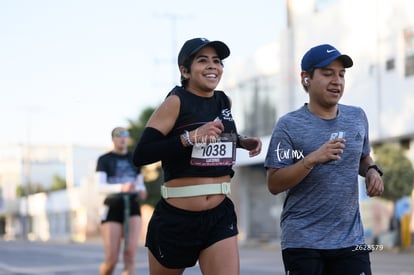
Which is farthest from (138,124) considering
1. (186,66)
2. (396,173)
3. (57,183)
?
(57,183)

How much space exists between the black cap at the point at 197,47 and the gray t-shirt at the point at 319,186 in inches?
26.7

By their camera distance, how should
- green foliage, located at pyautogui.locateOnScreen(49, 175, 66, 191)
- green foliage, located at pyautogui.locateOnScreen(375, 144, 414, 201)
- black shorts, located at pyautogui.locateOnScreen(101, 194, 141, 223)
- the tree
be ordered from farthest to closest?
green foliage, located at pyautogui.locateOnScreen(49, 175, 66, 191)
the tree
green foliage, located at pyautogui.locateOnScreen(375, 144, 414, 201)
black shorts, located at pyautogui.locateOnScreen(101, 194, 141, 223)

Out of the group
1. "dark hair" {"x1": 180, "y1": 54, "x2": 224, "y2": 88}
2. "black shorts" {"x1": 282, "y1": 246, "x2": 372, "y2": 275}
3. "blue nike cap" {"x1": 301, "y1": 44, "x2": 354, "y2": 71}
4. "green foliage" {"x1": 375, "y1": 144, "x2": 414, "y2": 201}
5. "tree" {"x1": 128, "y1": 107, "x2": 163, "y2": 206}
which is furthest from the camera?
"tree" {"x1": 128, "y1": 107, "x2": 163, "y2": 206}

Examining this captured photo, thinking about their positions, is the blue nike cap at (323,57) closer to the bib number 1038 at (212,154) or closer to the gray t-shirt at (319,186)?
the gray t-shirt at (319,186)

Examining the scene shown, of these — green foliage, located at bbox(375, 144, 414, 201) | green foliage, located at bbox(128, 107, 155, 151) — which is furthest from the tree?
green foliage, located at bbox(375, 144, 414, 201)

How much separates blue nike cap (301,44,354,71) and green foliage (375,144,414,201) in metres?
19.5

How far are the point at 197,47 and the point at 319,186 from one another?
121 cm

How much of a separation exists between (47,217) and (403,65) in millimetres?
66920

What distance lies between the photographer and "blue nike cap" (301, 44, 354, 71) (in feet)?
16.1

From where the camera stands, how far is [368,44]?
97.5 ft

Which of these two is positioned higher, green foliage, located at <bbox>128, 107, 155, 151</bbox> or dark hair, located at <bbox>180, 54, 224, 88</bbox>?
green foliage, located at <bbox>128, 107, 155, 151</bbox>

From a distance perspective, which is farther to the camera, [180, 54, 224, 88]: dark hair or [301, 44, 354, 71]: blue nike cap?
[180, 54, 224, 88]: dark hair

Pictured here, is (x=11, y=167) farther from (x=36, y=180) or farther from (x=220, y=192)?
(x=220, y=192)

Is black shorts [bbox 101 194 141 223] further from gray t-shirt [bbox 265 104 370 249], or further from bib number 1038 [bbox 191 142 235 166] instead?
gray t-shirt [bbox 265 104 370 249]
